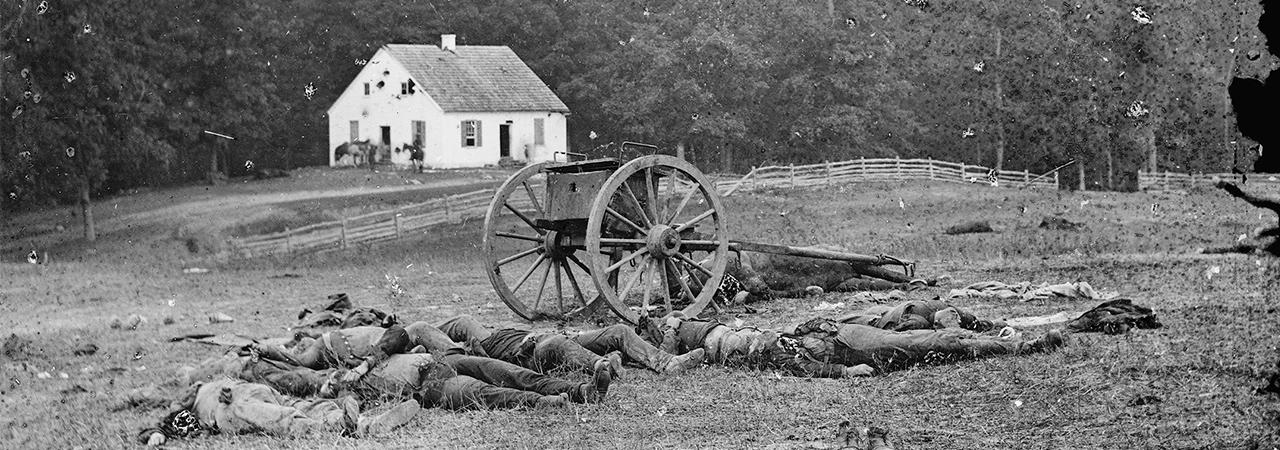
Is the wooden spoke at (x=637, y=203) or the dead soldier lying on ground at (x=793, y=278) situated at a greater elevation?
the wooden spoke at (x=637, y=203)

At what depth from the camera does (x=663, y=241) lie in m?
13.0

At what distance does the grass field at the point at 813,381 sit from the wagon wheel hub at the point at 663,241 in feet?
3.47

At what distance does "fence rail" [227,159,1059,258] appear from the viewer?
2494 centimetres

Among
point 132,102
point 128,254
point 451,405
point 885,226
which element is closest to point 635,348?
point 451,405

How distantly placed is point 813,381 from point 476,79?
109ft

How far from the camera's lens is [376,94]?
1623 inches

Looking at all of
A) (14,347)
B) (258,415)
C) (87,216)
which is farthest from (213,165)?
(258,415)

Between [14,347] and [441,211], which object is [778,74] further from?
[14,347]

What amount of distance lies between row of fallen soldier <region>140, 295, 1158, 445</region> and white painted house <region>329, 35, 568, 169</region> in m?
29.5

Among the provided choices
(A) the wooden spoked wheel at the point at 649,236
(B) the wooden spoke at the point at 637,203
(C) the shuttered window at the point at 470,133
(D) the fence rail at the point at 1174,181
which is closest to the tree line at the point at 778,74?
(D) the fence rail at the point at 1174,181

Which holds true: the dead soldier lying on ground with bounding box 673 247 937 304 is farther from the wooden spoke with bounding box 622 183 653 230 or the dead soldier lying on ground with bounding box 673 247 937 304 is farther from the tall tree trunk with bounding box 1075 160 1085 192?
the tall tree trunk with bounding box 1075 160 1085 192

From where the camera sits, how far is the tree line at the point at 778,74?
3641 cm

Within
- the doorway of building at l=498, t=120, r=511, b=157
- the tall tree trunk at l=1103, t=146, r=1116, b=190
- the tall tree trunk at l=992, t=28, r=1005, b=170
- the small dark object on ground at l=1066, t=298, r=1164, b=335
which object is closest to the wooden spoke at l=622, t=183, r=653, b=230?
the small dark object on ground at l=1066, t=298, r=1164, b=335

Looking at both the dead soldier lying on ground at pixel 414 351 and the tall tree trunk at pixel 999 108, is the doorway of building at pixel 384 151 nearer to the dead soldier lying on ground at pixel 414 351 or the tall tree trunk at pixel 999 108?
the tall tree trunk at pixel 999 108
